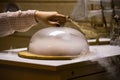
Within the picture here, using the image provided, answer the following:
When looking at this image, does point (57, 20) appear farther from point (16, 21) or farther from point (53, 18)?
point (16, 21)

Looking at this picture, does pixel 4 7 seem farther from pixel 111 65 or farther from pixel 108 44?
pixel 111 65

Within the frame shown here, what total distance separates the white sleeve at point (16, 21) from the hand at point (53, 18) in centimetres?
5

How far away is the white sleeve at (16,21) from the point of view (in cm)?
130

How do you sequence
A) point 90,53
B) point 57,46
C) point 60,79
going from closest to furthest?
point 60,79 < point 57,46 < point 90,53

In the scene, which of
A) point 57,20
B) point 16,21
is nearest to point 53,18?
point 57,20

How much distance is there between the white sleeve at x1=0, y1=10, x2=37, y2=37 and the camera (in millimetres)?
1300

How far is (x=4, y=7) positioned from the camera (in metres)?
2.41

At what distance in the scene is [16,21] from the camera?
51.9 inches

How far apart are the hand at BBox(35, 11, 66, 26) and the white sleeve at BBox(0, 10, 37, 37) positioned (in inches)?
1.8

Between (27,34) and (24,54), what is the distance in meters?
1.10

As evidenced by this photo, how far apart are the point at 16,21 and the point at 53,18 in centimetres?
17

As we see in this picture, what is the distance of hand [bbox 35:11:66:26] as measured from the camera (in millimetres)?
1241

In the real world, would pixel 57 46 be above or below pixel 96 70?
above

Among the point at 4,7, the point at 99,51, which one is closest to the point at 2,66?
the point at 99,51
